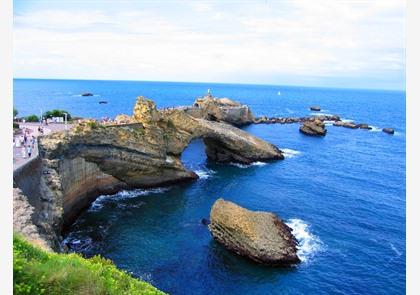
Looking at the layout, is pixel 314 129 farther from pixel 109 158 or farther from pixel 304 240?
pixel 304 240

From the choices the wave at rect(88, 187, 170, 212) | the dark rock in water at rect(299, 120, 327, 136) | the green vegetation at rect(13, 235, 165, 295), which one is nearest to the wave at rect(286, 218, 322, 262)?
the wave at rect(88, 187, 170, 212)

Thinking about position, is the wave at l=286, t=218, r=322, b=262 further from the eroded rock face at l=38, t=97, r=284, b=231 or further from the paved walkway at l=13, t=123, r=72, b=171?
the paved walkway at l=13, t=123, r=72, b=171

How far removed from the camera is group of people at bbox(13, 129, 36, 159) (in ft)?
115

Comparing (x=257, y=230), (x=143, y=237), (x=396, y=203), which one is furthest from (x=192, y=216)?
(x=396, y=203)

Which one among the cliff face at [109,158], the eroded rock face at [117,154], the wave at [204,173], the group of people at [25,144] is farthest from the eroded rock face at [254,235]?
the wave at [204,173]

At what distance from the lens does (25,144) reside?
38594 mm

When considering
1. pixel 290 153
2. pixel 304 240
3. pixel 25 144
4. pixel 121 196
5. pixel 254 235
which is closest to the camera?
pixel 254 235

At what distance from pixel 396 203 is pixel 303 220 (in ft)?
51.3

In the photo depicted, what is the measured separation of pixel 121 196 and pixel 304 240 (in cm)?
2307

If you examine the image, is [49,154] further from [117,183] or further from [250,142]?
[250,142]

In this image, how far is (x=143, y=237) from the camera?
39.8 m

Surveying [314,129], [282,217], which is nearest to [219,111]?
[314,129]

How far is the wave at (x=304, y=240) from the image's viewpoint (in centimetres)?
3701

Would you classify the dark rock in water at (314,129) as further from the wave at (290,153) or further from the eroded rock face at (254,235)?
the eroded rock face at (254,235)
